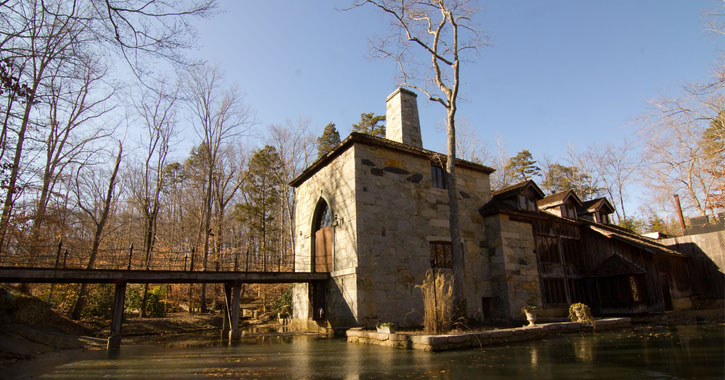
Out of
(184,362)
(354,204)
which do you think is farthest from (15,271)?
(354,204)

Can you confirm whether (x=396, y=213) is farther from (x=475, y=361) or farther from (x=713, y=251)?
(x=713, y=251)

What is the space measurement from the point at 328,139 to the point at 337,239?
19.0 m

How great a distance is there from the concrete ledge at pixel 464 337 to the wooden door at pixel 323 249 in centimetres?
416

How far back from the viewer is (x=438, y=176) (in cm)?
1628

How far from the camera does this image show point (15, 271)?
9766 mm

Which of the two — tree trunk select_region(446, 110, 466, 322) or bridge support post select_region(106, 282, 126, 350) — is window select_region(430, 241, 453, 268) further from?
bridge support post select_region(106, 282, 126, 350)

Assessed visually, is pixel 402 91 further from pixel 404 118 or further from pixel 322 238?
pixel 322 238

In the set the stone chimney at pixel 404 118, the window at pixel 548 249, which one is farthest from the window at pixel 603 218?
the stone chimney at pixel 404 118

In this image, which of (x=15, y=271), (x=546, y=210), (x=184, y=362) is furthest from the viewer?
(x=546, y=210)

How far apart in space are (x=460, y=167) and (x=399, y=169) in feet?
11.1

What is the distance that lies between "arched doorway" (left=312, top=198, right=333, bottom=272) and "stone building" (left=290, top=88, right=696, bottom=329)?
1.7 inches

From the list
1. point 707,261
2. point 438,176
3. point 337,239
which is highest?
point 438,176

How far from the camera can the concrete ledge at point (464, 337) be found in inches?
348

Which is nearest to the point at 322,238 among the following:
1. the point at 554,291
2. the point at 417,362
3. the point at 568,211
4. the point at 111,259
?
the point at 417,362
